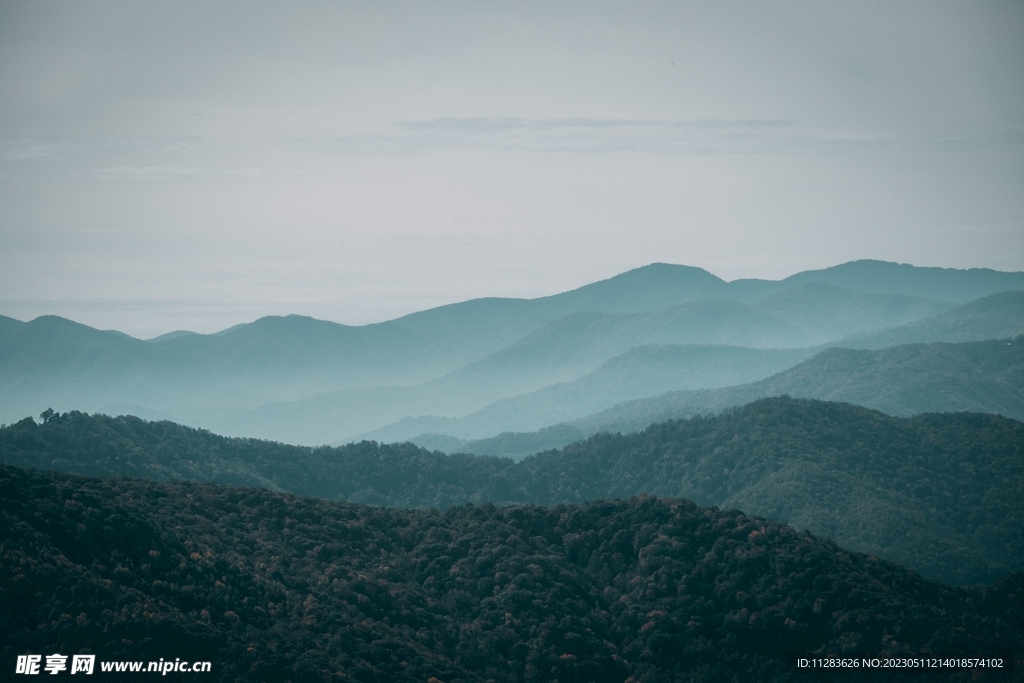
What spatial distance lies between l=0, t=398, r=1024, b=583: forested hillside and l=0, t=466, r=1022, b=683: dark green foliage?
5213 centimetres

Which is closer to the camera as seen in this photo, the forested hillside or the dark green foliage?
the dark green foliage

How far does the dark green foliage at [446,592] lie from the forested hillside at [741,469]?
2053 inches

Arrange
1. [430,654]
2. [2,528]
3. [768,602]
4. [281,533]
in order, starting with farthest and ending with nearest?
1. [281,533]
2. [768,602]
3. [430,654]
4. [2,528]

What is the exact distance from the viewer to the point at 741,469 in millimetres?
165875

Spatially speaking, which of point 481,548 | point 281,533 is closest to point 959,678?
point 481,548

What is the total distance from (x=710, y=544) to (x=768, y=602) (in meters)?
9.73

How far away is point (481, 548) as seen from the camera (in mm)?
83125

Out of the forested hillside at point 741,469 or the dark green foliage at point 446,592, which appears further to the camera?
the forested hillside at point 741,469

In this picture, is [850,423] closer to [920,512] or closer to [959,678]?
[920,512]

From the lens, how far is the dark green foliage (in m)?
→ 57.9

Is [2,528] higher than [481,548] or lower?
higher

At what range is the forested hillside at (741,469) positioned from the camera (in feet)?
445

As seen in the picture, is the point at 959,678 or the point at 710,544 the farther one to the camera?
the point at 710,544

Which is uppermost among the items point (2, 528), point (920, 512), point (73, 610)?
point (2, 528)
